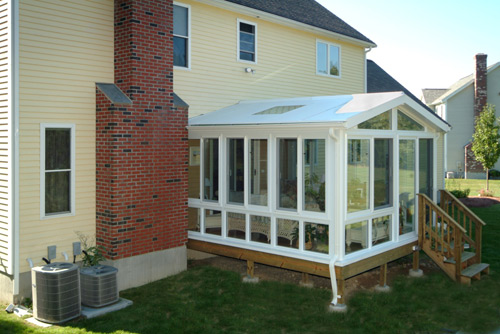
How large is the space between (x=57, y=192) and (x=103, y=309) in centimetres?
218

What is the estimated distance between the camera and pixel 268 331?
708cm

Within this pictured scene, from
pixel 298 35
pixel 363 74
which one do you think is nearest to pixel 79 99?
pixel 298 35

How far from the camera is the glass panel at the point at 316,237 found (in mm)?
8242

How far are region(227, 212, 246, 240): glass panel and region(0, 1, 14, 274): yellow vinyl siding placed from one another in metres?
3.85

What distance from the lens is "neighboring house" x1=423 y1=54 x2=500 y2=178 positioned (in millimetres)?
34062

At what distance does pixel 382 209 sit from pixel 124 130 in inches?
190

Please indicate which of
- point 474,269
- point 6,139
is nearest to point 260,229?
point 474,269

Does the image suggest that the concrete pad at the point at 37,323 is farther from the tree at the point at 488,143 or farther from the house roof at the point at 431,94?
the house roof at the point at 431,94

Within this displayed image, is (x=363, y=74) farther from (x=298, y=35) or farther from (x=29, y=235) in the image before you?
(x=29, y=235)

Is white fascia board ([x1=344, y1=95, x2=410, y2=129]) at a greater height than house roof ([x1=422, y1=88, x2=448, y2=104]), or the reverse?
house roof ([x1=422, y1=88, x2=448, y2=104])

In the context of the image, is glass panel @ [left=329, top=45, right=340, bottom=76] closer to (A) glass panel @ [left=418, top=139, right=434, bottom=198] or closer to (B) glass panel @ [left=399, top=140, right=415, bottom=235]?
(A) glass panel @ [left=418, top=139, right=434, bottom=198]

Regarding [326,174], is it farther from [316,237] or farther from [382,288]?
[382,288]

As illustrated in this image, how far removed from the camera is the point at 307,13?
15445 millimetres

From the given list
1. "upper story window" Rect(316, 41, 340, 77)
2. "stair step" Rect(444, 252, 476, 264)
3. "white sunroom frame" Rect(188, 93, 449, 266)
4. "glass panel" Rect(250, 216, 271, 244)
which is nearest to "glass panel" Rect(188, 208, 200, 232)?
"white sunroom frame" Rect(188, 93, 449, 266)
